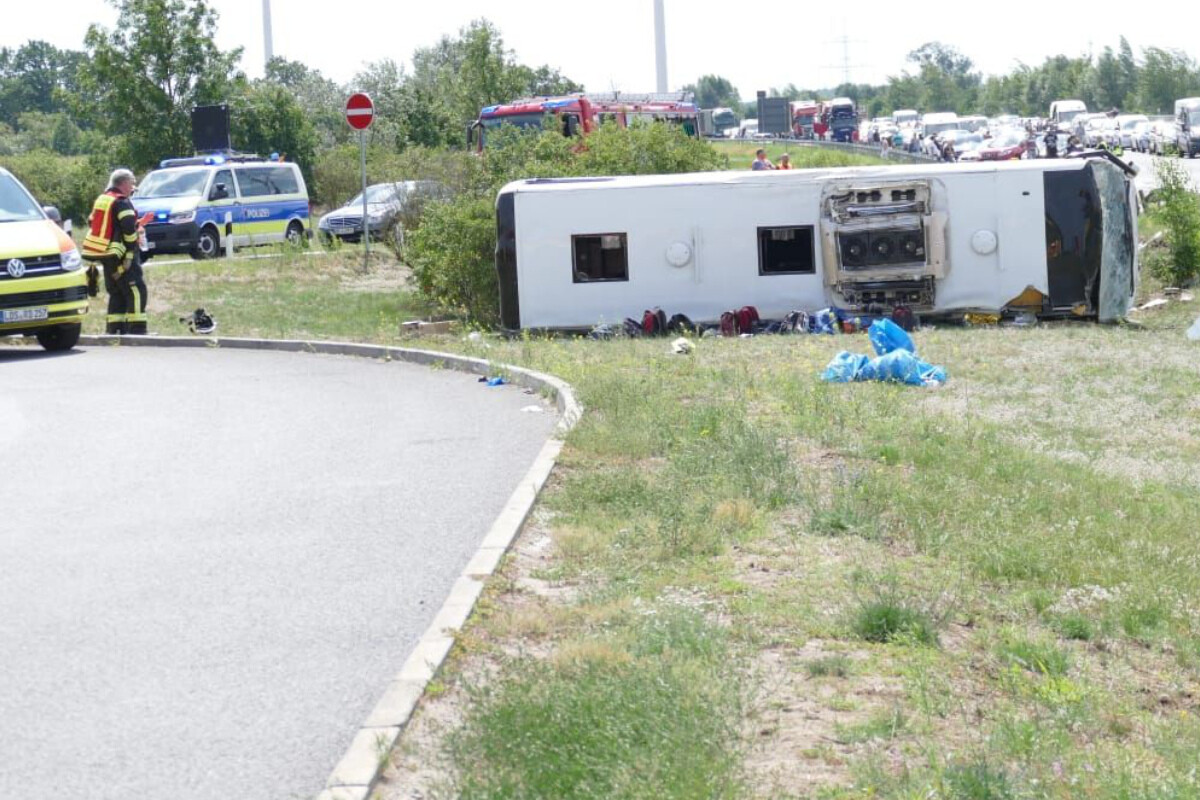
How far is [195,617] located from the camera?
6.93 metres

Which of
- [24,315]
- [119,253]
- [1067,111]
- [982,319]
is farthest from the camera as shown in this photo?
[1067,111]

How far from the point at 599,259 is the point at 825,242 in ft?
8.67

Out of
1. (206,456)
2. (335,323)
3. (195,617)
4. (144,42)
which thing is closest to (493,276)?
(335,323)

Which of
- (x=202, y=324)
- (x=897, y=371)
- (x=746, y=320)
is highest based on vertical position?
(x=202, y=324)

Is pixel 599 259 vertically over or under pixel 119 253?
under

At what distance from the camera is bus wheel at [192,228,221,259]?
31.7m

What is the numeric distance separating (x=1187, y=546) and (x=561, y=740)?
14.0 feet

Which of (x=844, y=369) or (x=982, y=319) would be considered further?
(x=982, y=319)

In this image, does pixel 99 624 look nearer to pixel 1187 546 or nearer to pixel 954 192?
pixel 1187 546

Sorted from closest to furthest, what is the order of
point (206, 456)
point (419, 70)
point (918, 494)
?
point (918, 494)
point (206, 456)
point (419, 70)

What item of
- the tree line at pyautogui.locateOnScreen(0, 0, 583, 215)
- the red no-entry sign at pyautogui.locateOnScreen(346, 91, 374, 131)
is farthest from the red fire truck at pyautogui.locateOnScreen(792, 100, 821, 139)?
the red no-entry sign at pyautogui.locateOnScreen(346, 91, 374, 131)

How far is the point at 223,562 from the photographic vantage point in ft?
26.2

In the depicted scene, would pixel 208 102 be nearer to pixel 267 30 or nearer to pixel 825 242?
pixel 267 30

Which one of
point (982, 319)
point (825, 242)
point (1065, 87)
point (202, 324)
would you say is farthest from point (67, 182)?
point (1065, 87)
